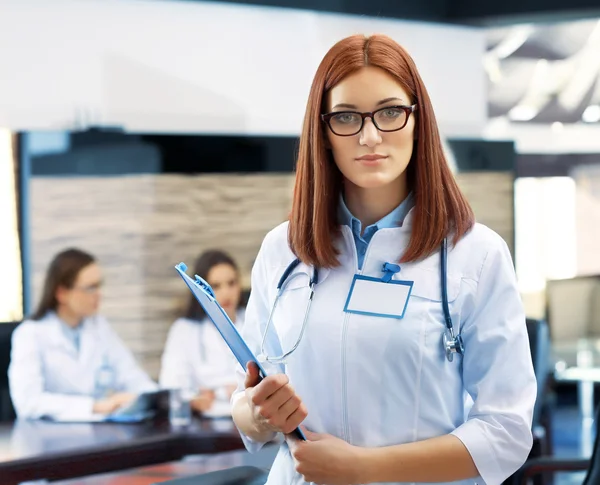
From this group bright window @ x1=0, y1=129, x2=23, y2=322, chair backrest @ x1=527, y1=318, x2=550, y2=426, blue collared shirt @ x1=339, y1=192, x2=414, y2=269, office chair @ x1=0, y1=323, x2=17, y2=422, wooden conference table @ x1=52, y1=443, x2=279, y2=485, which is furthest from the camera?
bright window @ x1=0, y1=129, x2=23, y2=322

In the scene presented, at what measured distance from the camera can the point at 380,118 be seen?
174 centimetres

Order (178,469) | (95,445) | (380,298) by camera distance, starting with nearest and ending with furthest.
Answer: (380,298), (178,469), (95,445)

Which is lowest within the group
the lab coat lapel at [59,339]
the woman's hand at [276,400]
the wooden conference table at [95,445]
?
the wooden conference table at [95,445]

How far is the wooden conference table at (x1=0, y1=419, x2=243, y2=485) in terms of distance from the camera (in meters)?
3.49

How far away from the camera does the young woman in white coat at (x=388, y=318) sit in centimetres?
167

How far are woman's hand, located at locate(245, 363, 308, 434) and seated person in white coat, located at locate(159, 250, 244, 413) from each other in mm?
3291

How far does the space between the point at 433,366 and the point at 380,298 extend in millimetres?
146

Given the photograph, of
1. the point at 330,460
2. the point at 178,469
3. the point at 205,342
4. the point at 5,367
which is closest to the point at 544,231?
the point at 205,342

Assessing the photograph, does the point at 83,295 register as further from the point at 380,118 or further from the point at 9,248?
the point at 380,118

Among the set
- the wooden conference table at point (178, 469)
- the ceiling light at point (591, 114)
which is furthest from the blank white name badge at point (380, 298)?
the ceiling light at point (591, 114)

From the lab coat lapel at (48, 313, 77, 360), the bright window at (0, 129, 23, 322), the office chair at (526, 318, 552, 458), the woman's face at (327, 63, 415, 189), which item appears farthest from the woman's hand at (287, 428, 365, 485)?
the bright window at (0, 129, 23, 322)

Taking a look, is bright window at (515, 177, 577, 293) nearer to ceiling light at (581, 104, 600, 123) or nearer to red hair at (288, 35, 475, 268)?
ceiling light at (581, 104, 600, 123)

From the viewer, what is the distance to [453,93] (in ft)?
22.0

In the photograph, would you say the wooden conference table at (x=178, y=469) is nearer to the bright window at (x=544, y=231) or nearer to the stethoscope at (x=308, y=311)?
the stethoscope at (x=308, y=311)
